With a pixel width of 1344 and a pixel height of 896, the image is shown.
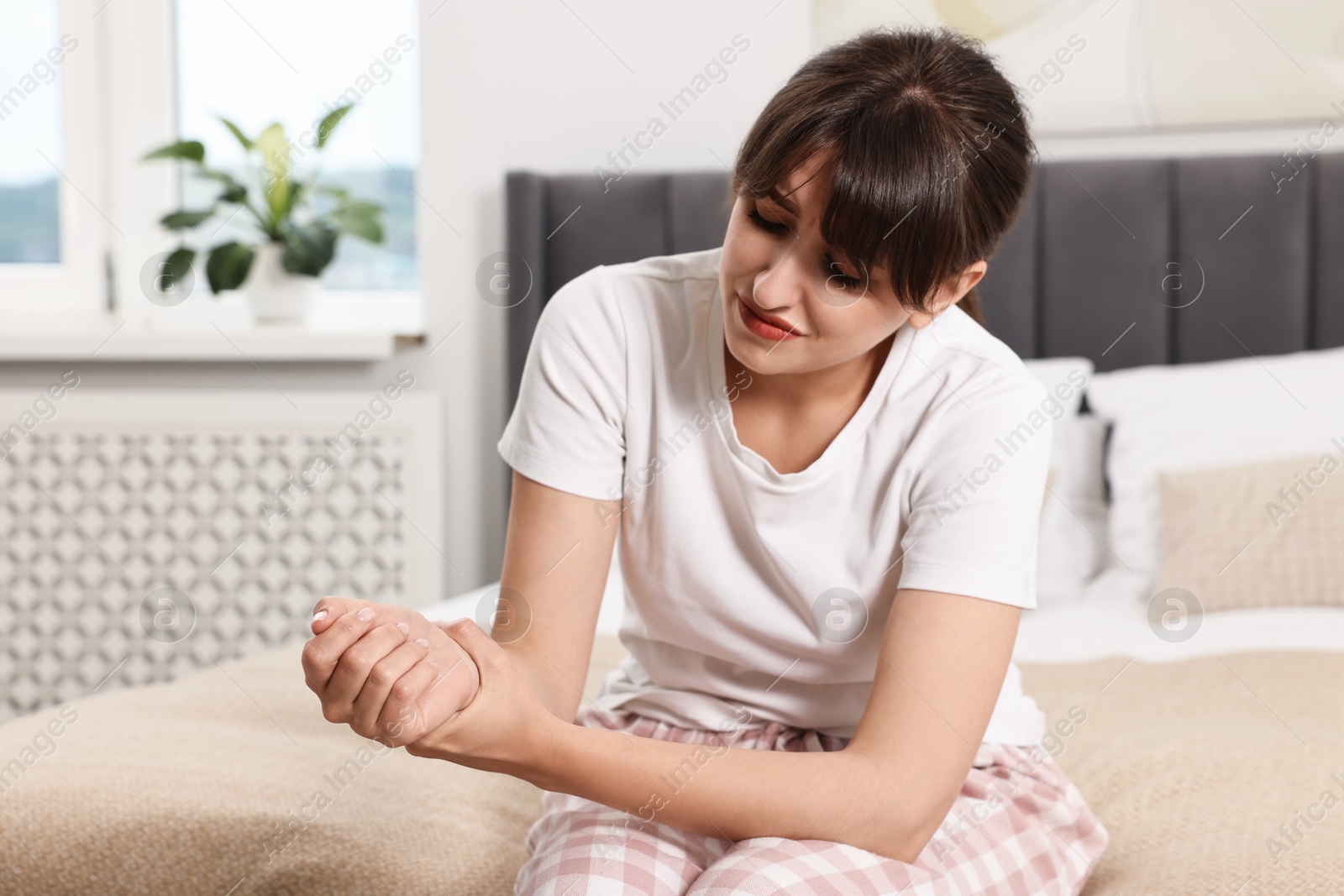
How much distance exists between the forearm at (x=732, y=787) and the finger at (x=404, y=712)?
0.10 metres

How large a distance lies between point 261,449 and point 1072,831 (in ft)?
5.98

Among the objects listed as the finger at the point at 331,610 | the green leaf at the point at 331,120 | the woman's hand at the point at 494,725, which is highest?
the green leaf at the point at 331,120

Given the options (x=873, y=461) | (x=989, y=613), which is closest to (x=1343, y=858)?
(x=989, y=613)

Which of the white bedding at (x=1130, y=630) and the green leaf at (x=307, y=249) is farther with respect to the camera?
the green leaf at (x=307, y=249)

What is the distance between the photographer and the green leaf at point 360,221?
2354mm

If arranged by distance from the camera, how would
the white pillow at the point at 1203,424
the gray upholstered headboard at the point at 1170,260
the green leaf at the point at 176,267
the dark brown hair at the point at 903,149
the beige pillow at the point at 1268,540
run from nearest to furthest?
1. the dark brown hair at the point at 903,149
2. the beige pillow at the point at 1268,540
3. the white pillow at the point at 1203,424
4. the gray upholstered headboard at the point at 1170,260
5. the green leaf at the point at 176,267

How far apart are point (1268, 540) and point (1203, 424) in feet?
0.76

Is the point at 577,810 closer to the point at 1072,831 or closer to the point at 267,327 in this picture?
the point at 1072,831

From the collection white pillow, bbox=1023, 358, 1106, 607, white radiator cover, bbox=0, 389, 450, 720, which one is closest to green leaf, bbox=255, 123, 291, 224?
white radiator cover, bbox=0, 389, 450, 720

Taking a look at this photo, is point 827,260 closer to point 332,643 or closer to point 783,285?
point 783,285

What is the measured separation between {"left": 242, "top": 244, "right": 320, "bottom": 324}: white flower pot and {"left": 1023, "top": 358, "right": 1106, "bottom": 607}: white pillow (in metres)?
1.45

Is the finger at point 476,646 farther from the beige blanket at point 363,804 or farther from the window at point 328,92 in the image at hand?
Result: the window at point 328,92

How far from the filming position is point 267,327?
2.39m

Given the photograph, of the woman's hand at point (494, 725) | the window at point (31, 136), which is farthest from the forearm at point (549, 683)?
the window at point (31, 136)
